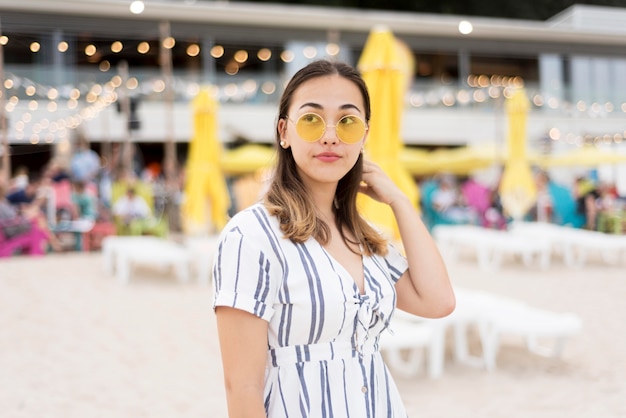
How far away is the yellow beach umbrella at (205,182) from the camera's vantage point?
33.0 feet

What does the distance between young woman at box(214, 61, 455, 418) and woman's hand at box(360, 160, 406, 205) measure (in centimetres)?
14

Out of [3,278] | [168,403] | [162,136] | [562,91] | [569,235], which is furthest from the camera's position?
[562,91]

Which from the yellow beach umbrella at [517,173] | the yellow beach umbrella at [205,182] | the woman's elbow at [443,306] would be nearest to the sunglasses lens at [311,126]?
the woman's elbow at [443,306]

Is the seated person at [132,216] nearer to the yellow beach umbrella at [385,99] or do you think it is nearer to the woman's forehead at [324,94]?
the yellow beach umbrella at [385,99]

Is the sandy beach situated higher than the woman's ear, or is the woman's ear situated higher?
the woman's ear

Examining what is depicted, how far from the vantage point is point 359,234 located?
1.44m

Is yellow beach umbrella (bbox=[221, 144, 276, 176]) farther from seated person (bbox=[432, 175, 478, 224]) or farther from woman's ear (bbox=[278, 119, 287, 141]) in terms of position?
woman's ear (bbox=[278, 119, 287, 141])

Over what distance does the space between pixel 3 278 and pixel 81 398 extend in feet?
16.7

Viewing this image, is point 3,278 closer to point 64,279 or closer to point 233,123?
point 64,279

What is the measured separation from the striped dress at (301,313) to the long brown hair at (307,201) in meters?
0.03

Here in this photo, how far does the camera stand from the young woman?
3.84 ft

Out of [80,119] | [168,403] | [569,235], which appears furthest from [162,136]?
[168,403]

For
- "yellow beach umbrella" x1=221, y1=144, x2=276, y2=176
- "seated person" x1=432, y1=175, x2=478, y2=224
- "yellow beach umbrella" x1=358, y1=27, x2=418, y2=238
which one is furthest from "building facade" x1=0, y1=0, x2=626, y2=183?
"yellow beach umbrella" x1=358, y1=27, x2=418, y2=238

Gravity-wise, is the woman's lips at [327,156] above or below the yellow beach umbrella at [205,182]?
below
